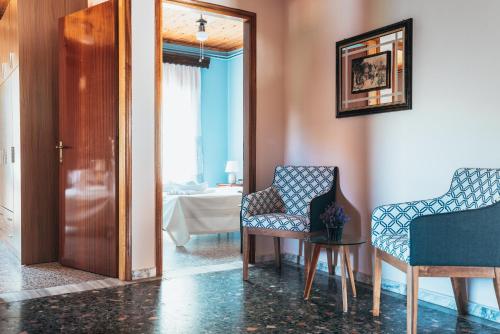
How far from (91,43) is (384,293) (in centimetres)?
298

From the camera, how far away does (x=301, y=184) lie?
12.9ft

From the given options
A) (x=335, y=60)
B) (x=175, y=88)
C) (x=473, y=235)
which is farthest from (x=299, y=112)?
(x=175, y=88)

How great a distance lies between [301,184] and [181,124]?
13.9 ft

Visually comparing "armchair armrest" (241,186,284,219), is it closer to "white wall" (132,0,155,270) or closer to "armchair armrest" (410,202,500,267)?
"white wall" (132,0,155,270)

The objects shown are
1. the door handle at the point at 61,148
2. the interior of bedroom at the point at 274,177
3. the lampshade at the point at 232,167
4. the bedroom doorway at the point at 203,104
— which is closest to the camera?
the interior of bedroom at the point at 274,177

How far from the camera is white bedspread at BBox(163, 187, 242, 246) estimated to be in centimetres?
488

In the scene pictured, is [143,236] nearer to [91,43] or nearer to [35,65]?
[91,43]

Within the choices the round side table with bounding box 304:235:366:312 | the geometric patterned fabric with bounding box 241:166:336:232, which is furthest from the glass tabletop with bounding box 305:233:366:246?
the geometric patterned fabric with bounding box 241:166:336:232

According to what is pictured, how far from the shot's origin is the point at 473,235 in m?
2.30

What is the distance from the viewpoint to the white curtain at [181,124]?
7.61 metres

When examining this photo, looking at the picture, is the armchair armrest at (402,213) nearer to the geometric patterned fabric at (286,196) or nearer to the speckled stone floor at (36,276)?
the geometric patterned fabric at (286,196)

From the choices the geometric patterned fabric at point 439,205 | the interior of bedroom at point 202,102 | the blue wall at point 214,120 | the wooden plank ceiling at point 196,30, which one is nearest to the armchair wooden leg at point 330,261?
the geometric patterned fabric at point 439,205

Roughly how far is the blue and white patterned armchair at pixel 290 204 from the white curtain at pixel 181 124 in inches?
150

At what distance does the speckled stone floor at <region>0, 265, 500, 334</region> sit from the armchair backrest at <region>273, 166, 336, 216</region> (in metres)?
0.76
